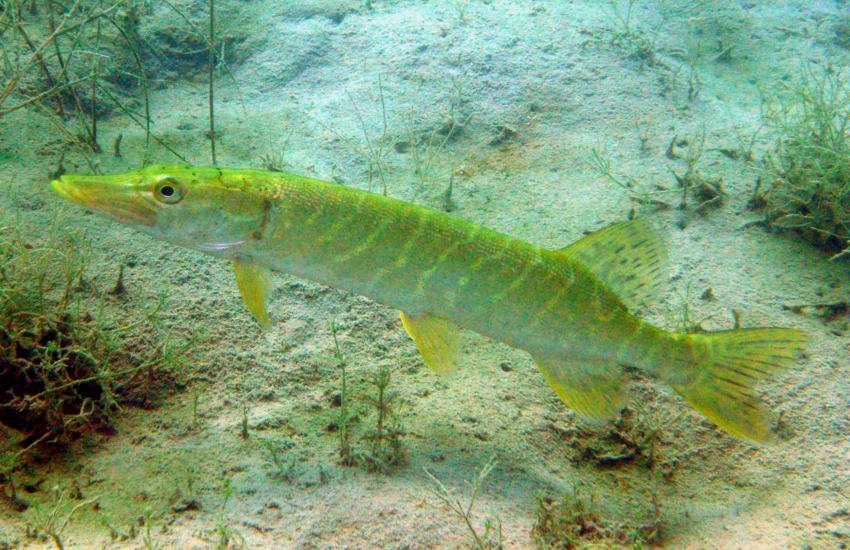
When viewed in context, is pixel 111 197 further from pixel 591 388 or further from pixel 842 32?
pixel 842 32

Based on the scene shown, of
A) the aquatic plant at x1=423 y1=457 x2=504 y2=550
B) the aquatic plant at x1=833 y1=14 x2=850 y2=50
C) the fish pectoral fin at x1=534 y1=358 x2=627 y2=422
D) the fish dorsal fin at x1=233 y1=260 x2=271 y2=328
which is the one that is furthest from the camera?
the aquatic plant at x1=833 y1=14 x2=850 y2=50

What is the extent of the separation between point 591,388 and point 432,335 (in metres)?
0.92

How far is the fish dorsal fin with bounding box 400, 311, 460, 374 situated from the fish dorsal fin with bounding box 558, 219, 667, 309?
78 cm

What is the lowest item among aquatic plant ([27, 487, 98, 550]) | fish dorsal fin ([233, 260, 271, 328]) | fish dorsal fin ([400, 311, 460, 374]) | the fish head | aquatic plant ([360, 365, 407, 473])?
aquatic plant ([360, 365, 407, 473])

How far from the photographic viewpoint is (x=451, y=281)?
9.50ft

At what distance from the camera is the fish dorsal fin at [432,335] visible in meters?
2.99

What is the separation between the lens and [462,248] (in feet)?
9.55

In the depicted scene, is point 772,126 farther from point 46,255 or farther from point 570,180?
point 46,255

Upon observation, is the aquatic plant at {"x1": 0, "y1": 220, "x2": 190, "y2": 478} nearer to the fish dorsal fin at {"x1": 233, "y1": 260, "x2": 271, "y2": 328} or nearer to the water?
the water

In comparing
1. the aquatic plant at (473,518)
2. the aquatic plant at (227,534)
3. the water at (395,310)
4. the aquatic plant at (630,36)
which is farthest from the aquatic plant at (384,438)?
the aquatic plant at (630,36)

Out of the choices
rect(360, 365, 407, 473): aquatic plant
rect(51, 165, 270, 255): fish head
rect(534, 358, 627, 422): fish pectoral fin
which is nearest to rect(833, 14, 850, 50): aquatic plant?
rect(534, 358, 627, 422): fish pectoral fin

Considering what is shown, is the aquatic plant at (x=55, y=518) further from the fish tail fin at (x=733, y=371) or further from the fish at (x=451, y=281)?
the fish tail fin at (x=733, y=371)

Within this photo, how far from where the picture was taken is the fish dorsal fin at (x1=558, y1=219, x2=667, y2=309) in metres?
3.08

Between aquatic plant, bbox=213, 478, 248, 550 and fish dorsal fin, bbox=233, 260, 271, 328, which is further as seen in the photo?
fish dorsal fin, bbox=233, 260, 271, 328
